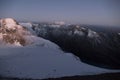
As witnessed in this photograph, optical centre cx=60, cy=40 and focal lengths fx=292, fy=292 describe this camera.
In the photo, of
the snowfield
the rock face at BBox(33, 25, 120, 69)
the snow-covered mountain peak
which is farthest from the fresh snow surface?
the snow-covered mountain peak

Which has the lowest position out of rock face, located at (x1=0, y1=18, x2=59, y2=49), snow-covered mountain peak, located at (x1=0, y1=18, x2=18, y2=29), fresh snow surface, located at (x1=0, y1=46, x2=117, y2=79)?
fresh snow surface, located at (x1=0, y1=46, x2=117, y2=79)

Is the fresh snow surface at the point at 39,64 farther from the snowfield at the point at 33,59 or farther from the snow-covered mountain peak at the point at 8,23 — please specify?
the snow-covered mountain peak at the point at 8,23

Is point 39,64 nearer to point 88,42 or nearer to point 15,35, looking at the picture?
point 15,35

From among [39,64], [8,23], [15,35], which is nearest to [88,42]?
[39,64]

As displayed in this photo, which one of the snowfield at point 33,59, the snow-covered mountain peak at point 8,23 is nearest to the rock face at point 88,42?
the snowfield at point 33,59

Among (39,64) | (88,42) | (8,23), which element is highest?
(8,23)

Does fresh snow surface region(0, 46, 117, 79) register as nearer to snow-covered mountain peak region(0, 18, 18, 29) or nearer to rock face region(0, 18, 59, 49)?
rock face region(0, 18, 59, 49)
